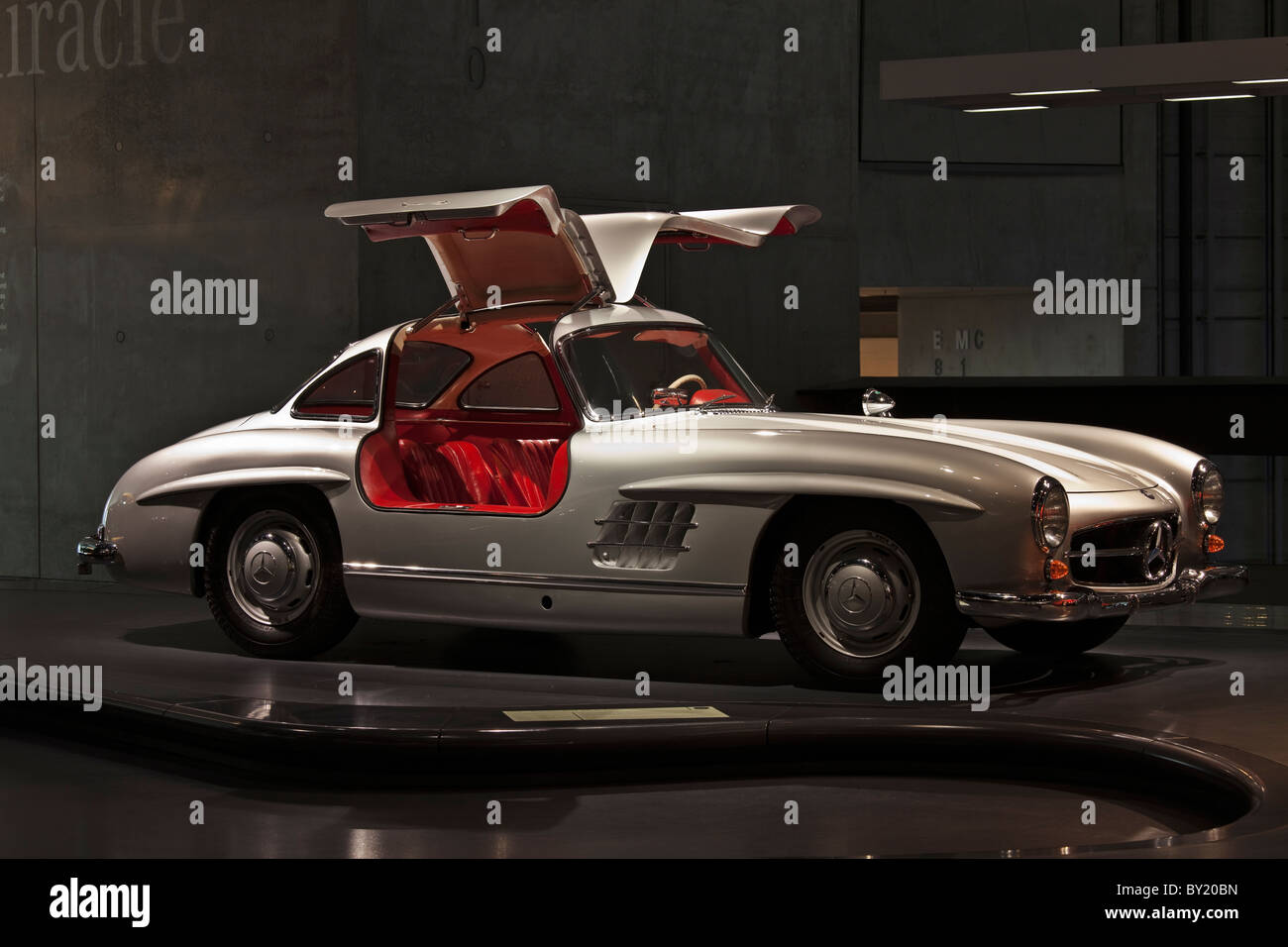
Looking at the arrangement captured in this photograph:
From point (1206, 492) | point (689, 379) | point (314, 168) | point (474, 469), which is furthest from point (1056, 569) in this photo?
point (314, 168)

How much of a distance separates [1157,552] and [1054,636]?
849 mm

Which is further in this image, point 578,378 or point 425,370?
point 425,370

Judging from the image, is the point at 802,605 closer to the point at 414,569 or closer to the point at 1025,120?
the point at 414,569

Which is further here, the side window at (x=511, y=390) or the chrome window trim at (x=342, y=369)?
the side window at (x=511, y=390)

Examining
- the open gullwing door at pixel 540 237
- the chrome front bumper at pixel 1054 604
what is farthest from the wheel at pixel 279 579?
the chrome front bumper at pixel 1054 604

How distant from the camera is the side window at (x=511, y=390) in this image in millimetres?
7191

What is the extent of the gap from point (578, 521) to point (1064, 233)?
12.3 metres

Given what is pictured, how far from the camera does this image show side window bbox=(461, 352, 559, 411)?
7.19 metres

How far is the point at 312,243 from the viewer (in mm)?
9273

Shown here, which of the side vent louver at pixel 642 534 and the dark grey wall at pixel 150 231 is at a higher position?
the dark grey wall at pixel 150 231

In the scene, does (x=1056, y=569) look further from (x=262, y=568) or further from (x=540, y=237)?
(x=262, y=568)

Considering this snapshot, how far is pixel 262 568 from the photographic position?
21.9 ft

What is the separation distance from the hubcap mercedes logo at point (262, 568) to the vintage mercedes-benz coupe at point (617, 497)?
0.01 metres

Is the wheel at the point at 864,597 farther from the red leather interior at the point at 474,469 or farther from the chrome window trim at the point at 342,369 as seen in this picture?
the chrome window trim at the point at 342,369
